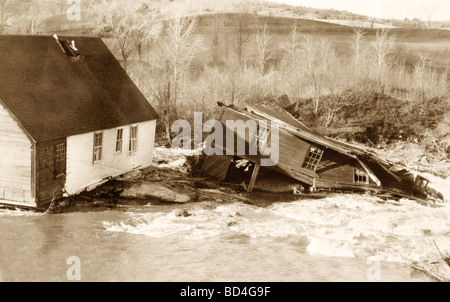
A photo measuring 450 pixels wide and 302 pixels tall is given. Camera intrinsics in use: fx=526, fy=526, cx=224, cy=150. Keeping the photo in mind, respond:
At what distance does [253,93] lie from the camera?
165ft

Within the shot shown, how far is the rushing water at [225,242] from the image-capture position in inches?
708

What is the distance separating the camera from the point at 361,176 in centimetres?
2817

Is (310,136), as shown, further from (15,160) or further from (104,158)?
(15,160)

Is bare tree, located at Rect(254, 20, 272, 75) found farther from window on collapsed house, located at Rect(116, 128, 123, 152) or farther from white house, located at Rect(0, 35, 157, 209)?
window on collapsed house, located at Rect(116, 128, 123, 152)

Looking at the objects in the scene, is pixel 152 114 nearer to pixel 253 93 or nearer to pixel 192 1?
pixel 253 93

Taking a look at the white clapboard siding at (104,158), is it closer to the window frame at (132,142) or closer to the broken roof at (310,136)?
the window frame at (132,142)

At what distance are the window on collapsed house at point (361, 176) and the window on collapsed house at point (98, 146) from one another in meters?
13.4

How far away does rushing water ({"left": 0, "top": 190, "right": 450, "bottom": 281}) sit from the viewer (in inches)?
708

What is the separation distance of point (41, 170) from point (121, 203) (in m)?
4.41

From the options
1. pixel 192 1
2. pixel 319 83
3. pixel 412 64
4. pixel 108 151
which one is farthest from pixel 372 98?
pixel 192 1

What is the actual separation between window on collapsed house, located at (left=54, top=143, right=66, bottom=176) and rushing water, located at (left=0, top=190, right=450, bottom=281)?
80.4 inches
